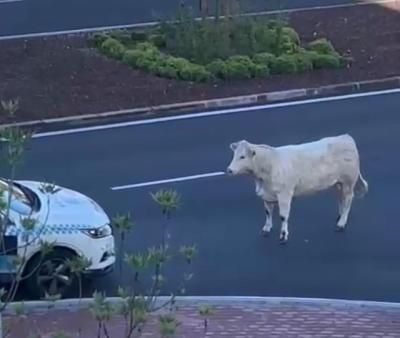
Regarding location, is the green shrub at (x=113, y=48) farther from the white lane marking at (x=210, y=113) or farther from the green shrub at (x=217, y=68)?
the white lane marking at (x=210, y=113)

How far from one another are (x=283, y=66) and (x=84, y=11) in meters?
6.53

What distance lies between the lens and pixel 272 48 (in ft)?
82.7

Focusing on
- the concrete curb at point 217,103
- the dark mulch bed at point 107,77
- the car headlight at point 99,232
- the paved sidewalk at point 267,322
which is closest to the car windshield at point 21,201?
the car headlight at point 99,232

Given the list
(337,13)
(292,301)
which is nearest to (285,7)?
(337,13)

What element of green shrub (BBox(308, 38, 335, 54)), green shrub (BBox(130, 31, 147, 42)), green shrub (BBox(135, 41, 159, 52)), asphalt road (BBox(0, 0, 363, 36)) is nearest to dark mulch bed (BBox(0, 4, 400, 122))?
green shrub (BBox(308, 38, 335, 54))

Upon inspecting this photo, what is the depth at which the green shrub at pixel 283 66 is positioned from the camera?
2428 centimetres

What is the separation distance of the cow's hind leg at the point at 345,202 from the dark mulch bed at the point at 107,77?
21.9 ft

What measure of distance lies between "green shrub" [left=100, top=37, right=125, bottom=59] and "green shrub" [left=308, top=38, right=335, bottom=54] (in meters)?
3.29

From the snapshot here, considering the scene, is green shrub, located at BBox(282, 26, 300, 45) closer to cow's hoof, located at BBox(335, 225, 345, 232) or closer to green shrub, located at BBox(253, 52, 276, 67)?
green shrub, located at BBox(253, 52, 276, 67)

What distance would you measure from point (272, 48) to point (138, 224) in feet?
31.8

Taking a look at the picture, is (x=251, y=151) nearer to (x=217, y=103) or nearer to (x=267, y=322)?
(x=267, y=322)

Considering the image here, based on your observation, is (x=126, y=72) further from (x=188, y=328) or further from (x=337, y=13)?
(x=188, y=328)

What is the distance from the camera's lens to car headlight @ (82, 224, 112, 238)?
1371cm

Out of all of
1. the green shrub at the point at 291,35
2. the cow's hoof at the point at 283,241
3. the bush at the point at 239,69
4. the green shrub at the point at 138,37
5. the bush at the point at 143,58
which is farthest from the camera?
the green shrub at the point at 138,37
